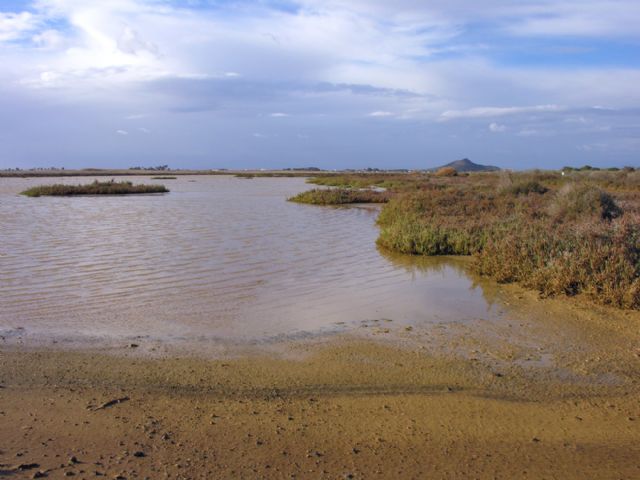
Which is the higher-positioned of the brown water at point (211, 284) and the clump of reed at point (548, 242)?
the clump of reed at point (548, 242)

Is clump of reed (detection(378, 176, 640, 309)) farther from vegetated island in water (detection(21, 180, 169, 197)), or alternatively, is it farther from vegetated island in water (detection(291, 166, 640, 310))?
vegetated island in water (detection(21, 180, 169, 197))

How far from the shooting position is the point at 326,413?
503cm

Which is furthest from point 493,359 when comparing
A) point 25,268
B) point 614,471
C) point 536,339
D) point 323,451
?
point 25,268

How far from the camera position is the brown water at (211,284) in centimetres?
798

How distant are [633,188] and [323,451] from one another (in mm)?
35985

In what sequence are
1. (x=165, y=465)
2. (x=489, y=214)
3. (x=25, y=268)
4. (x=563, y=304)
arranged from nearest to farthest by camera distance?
1. (x=165, y=465)
2. (x=563, y=304)
3. (x=25, y=268)
4. (x=489, y=214)

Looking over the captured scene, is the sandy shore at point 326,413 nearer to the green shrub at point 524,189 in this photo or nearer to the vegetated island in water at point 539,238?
the vegetated island in water at point 539,238

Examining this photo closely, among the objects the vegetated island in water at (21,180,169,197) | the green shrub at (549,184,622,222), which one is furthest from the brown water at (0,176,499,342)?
the vegetated island in water at (21,180,169,197)

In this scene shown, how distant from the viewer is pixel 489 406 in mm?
5207

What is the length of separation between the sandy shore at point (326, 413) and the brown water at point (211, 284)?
1232mm

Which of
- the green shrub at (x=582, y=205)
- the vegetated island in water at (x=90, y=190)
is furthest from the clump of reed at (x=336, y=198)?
the green shrub at (x=582, y=205)

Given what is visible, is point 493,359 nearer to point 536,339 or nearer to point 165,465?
point 536,339

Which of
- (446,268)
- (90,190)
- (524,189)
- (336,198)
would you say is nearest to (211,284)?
(446,268)

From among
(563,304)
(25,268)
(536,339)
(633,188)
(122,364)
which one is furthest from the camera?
(633,188)
